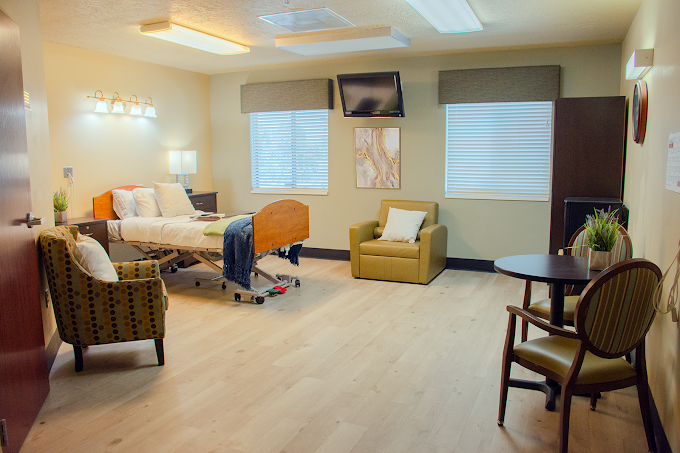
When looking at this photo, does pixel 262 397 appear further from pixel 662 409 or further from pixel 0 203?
pixel 662 409

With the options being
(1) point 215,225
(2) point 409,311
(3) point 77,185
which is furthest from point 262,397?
(3) point 77,185

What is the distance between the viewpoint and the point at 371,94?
611cm

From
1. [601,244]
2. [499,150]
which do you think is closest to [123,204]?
[499,150]

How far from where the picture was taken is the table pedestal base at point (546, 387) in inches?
110

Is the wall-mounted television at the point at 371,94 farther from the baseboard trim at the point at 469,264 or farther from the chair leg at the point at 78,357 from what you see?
the chair leg at the point at 78,357

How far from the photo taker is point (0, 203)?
230cm

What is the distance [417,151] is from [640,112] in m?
3.03

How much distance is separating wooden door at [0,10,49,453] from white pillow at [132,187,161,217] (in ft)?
9.32

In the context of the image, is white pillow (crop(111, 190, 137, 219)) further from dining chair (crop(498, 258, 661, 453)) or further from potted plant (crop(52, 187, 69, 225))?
dining chair (crop(498, 258, 661, 453))

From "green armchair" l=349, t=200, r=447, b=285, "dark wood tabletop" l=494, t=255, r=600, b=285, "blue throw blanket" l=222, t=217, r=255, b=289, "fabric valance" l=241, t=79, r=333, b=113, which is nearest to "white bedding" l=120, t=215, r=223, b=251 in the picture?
"blue throw blanket" l=222, t=217, r=255, b=289

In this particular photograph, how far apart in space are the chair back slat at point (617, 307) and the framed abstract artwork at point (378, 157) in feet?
14.4

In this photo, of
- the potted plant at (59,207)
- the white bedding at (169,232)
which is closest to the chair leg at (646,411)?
the white bedding at (169,232)

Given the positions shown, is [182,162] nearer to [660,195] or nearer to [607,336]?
[660,195]

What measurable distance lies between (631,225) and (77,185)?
532 centimetres
